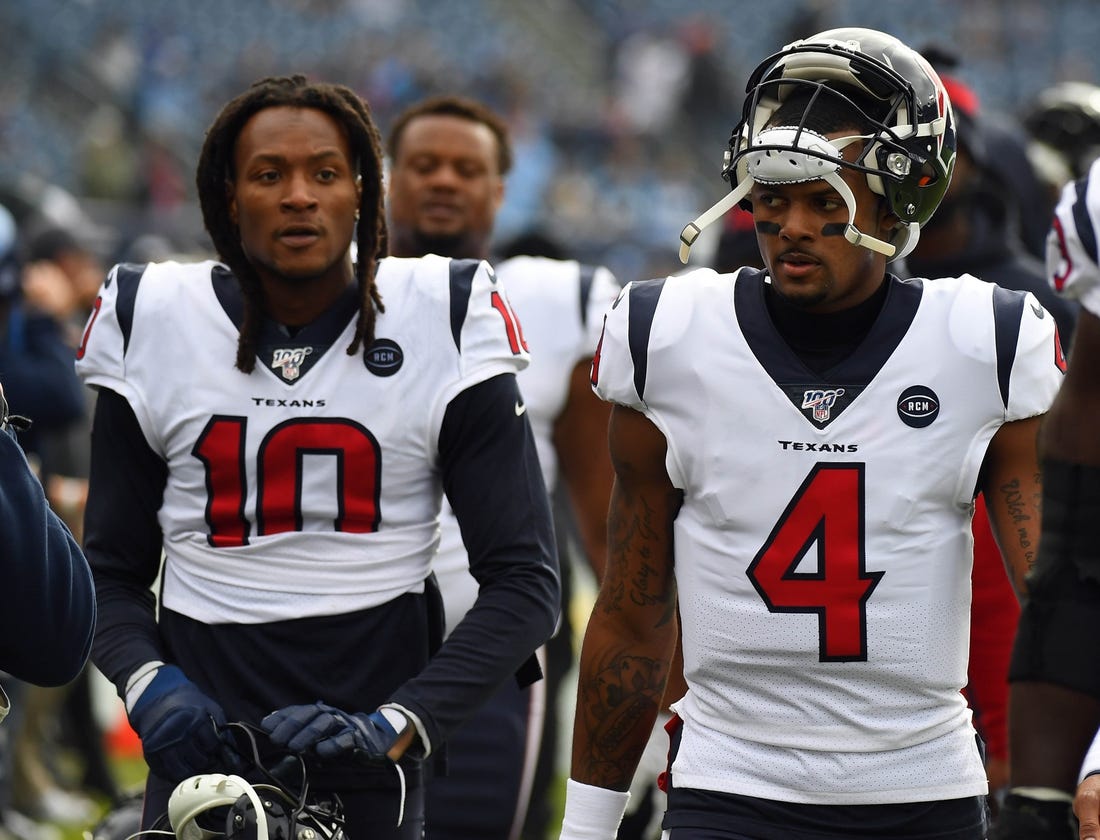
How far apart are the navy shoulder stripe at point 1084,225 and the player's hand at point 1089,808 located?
2.33ft

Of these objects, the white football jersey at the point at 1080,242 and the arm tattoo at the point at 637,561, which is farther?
the arm tattoo at the point at 637,561

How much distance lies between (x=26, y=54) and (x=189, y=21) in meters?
1.93

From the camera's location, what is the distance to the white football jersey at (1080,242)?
262cm

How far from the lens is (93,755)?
7.60 metres

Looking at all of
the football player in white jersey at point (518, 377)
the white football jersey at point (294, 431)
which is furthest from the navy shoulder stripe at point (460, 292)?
the football player in white jersey at point (518, 377)

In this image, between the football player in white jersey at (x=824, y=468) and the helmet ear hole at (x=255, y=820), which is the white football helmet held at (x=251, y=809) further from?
the football player in white jersey at (x=824, y=468)

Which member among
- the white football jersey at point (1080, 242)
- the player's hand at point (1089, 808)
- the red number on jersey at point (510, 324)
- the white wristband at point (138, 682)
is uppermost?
the white football jersey at point (1080, 242)

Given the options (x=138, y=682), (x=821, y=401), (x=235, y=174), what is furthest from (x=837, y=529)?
(x=235, y=174)

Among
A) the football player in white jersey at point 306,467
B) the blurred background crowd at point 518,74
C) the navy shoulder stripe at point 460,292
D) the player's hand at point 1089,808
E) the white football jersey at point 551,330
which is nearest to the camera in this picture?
the player's hand at point 1089,808

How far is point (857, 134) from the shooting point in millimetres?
3055

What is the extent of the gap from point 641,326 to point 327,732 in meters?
0.83

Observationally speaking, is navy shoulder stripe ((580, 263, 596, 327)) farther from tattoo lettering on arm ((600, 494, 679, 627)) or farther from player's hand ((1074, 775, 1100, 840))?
player's hand ((1074, 775, 1100, 840))

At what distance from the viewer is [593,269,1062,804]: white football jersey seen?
2.93 m

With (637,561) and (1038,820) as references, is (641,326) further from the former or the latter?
(1038,820)
